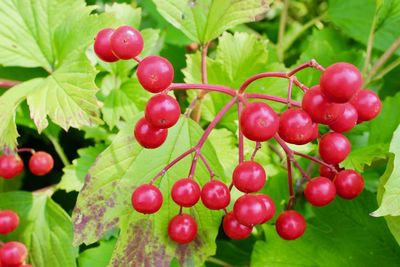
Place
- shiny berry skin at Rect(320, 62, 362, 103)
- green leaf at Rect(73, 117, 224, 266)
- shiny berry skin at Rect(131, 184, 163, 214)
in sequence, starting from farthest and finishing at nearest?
green leaf at Rect(73, 117, 224, 266) < shiny berry skin at Rect(131, 184, 163, 214) < shiny berry skin at Rect(320, 62, 362, 103)

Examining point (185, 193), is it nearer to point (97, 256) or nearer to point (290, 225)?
point (290, 225)

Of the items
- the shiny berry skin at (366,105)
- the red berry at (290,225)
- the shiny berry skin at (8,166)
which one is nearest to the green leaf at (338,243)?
the red berry at (290,225)

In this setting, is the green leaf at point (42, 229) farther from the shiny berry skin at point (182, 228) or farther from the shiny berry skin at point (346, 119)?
the shiny berry skin at point (346, 119)

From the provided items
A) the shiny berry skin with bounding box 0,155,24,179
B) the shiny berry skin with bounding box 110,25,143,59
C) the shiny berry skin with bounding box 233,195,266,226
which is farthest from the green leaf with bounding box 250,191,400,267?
the shiny berry skin with bounding box 0,155,24,179

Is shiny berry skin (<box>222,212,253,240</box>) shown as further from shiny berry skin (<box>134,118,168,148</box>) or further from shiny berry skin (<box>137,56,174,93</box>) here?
shiny berry skin (<box>137,56,174,93</box>)

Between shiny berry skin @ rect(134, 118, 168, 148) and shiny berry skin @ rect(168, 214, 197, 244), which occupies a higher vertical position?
shiny berry skin @ rect(134, 118, 168, 148)

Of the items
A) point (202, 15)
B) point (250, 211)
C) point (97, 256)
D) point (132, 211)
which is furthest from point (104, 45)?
point (97, 256)

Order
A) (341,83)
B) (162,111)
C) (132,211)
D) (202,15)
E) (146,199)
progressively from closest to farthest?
(341,83)
(162,111)
(146,199)
(132,211)
(202,15)
